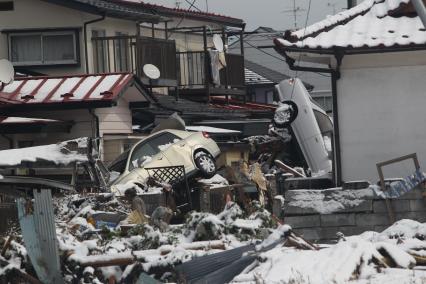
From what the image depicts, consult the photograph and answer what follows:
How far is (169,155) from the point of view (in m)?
23.8

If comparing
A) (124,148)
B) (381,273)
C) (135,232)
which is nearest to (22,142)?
(124,148)

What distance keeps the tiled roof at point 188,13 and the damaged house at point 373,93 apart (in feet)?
69.1

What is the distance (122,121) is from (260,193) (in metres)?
8.52

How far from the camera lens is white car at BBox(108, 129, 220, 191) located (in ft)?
76.4

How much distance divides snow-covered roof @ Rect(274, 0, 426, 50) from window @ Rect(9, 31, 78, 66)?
55.4ft

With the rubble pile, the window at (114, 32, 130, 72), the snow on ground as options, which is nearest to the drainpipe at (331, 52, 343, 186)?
the rubble pile

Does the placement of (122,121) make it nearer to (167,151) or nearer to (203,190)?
(167,151)

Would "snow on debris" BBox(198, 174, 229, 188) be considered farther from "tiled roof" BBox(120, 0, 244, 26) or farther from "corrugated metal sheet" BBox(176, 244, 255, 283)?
"tiled roof" BBox(120, 0, 244, 26)

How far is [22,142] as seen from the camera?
89.9 feet

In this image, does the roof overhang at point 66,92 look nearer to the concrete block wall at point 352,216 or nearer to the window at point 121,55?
the window at point 121,55

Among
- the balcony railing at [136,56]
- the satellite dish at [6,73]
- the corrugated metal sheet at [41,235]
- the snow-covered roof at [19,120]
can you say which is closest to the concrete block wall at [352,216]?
the corrugated metal sheet at [41,235]

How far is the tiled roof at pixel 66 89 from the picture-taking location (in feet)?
89.2

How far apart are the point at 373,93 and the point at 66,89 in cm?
1283

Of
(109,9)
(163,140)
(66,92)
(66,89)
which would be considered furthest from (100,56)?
(163,140)
